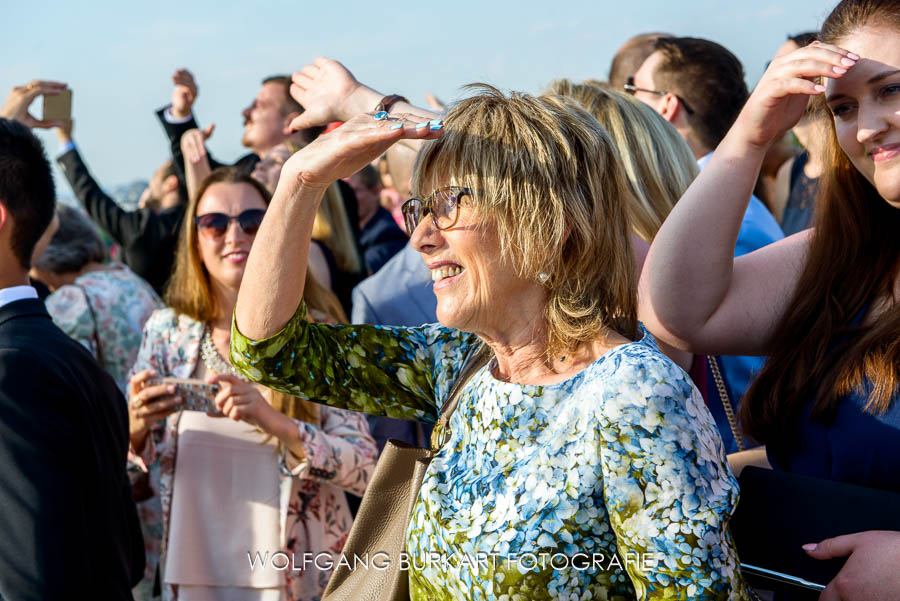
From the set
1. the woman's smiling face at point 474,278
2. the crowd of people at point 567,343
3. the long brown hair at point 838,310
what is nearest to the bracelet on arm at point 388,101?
the crowd of people at point 567,343

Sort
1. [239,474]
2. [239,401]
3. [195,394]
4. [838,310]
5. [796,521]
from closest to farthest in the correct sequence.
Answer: [796,521], [838,310], [239,401], [195,394], [239,474]

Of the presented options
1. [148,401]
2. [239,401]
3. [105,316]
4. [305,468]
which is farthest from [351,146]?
[105,316]

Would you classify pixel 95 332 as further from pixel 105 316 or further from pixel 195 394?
pixel 195 394

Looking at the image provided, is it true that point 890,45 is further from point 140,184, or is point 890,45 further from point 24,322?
point 140,184

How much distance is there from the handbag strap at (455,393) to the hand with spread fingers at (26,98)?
4.02 metres

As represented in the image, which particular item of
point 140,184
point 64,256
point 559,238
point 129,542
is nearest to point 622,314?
point 559,238

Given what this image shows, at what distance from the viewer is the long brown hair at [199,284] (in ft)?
12.3

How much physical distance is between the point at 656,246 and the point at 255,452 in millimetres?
1900

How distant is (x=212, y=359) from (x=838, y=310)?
95.1 inches

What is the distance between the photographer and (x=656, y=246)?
2168mm

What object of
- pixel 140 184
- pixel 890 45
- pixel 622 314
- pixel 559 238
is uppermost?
pixel 890 45

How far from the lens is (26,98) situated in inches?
204

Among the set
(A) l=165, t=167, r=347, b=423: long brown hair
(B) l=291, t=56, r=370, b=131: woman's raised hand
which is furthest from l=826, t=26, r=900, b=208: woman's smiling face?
(A) l=165, t=167, r=347, b=423: long brown hair

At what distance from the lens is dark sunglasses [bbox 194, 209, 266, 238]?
12.4 feet
